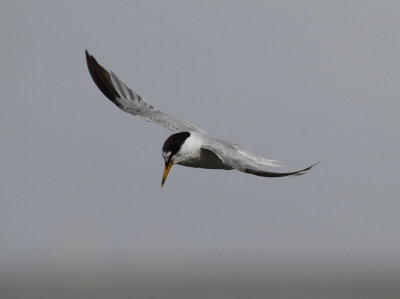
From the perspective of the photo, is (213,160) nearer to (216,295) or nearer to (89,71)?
(89,71)

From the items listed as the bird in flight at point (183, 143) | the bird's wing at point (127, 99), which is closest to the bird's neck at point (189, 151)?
the bird in flight at point (183, 143)

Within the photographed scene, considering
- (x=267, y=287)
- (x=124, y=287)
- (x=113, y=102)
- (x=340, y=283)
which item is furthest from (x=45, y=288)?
(x=113, y=102)

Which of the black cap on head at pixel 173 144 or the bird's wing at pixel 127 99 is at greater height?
the bird's wing at pixel 127 99

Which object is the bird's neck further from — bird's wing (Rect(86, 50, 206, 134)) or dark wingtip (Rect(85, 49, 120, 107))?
dark wingtip (Rect(85, 49, 120, 107))

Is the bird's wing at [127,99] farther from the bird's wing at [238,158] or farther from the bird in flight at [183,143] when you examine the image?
the bird's wing at [238,158]

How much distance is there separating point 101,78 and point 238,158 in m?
4.40

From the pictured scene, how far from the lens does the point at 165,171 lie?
18484 millimetres

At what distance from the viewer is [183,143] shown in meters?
18.5

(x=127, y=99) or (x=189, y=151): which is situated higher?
(x=127, y=99)

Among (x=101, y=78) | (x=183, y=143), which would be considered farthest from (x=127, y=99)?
(x=183, y=143)

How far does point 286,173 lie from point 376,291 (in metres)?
60.1

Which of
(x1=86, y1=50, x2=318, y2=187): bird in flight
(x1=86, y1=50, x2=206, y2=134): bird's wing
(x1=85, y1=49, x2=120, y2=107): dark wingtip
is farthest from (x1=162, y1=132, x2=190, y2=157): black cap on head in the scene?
(x1=85, y1=49, x2=120, y2=107): dark wingtip

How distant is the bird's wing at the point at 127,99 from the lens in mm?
20641

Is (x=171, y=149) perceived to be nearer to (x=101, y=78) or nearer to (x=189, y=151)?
(x=189, y=151)
